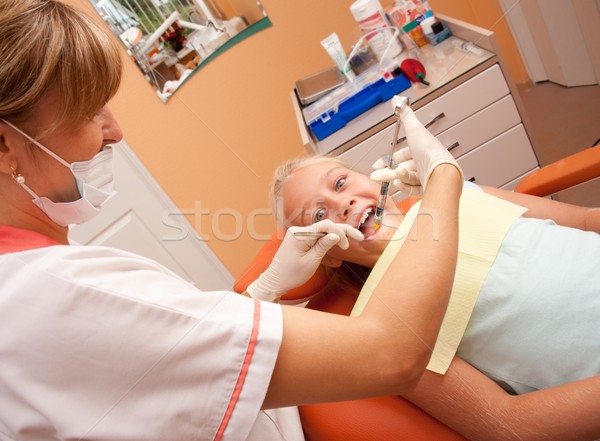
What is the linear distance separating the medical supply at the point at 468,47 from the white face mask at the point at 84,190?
1.47 m

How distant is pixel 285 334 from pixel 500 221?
0.70 m

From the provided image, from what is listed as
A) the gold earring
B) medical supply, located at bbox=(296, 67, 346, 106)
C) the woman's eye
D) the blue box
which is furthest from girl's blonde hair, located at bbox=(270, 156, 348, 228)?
medical supply, located at bbox=(296, 67, 346, 106)

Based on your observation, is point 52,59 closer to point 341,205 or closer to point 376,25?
point 341,205

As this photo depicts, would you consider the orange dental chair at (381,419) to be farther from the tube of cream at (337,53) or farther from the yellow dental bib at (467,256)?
the tube of cream at (337,53)

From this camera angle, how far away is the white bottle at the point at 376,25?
2.01 m

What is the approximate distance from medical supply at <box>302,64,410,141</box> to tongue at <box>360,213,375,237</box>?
797mm

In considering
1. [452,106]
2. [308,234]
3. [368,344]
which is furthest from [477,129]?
[368,344]

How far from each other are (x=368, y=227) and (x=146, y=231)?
1.62 metres

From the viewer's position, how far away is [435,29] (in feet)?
6.77

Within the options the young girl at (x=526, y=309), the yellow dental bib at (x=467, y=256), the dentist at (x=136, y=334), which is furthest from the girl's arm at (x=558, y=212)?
the dentist at (x=136, y=334)

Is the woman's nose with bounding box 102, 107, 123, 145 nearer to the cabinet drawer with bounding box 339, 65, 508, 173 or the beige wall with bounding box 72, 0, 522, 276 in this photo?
the cabinet drawer with bounding box 339, 65, 508, 173

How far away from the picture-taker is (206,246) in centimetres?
237

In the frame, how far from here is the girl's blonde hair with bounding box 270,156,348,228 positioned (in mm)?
1323

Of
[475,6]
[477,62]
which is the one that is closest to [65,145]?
A: [477,62]
